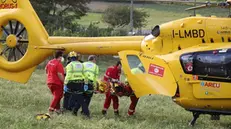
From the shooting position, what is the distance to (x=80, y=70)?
36.7ft

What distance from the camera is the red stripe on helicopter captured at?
10656mm

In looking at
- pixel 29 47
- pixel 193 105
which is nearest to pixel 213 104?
pixel 193 105

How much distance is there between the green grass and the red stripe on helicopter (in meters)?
1.12

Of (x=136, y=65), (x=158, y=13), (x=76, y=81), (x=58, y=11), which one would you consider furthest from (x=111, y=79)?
(x=158, y=13)

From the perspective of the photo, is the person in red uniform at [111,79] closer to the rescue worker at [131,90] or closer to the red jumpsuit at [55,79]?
the rescue worker at [131,90]

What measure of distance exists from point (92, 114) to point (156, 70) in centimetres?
221

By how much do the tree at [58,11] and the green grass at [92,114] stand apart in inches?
772

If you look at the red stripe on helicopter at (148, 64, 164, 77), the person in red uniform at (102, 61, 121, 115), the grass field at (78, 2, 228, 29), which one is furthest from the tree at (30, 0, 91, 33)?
the red stripe on helicopter at (148, 64, 164, 77)

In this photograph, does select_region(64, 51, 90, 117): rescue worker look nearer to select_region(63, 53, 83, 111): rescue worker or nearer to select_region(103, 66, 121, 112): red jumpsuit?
select_region(63, 53, 83, 111): rescue worker

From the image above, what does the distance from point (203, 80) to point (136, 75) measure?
1.52 meters

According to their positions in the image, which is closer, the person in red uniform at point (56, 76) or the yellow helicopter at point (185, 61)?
the yellow helicopter at point (185, 61)

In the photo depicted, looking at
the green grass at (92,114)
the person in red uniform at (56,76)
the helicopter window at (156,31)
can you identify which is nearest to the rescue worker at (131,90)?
the green grass at (92,114)

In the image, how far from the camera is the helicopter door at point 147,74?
10523mm

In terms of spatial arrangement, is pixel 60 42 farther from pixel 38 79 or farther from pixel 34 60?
pixel 38 79
